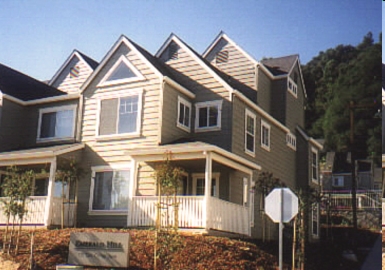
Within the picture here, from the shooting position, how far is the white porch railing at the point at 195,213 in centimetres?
1230

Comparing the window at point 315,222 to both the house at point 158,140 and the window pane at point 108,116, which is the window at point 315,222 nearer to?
the house at point 158,140

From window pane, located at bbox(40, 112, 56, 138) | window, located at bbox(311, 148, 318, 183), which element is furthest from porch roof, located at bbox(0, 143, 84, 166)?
window, located at bbox(311, 148, 318, 183)

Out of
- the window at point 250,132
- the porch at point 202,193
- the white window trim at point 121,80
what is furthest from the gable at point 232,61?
the white window trim at point 121,80

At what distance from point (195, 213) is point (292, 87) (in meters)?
9.57

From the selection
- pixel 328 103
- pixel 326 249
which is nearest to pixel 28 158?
pixel 326 249

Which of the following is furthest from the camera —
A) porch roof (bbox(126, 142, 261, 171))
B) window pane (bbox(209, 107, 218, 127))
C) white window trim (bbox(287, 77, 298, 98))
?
white window trim (bbox(287, 77, 298, 98))

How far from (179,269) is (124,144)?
5548 mm

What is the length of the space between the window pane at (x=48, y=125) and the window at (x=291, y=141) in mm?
8524

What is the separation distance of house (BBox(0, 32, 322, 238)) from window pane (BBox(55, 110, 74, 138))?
12cm

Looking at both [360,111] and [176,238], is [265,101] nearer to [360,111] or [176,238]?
[360,111]

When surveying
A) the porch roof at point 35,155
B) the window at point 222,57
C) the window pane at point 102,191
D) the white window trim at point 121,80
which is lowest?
the window pane at point 102,191

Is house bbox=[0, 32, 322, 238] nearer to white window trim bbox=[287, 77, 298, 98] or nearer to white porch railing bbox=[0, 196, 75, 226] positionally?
white porch railing bbox=[0, 196, 75, 226]

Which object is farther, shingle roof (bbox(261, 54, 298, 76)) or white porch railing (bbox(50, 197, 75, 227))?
shingle roof (bbox(261, 54, 298, 76))

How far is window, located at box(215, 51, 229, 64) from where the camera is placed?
1831 centimetres
